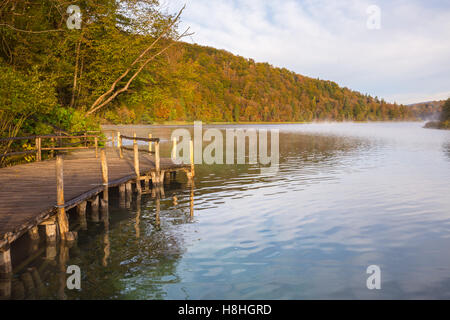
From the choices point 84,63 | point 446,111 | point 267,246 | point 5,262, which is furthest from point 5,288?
point 446,111

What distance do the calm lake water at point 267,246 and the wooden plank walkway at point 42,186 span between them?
122 cm

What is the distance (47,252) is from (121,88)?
75.3ft

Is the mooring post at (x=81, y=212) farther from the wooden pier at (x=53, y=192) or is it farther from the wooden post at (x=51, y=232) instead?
the wooden post at (x=51, y=232)

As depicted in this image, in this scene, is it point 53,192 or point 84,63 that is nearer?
point 53,192

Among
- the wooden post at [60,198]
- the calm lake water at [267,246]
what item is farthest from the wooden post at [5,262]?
the wooden post at [60,198]

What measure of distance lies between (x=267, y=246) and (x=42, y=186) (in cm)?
837

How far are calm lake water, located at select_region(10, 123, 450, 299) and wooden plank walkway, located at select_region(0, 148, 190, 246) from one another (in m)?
1.22

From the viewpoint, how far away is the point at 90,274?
28.0 ft

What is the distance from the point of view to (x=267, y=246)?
420 inches

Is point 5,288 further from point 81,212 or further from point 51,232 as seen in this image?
point 81,212

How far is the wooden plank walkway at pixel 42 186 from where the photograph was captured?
9.04m
